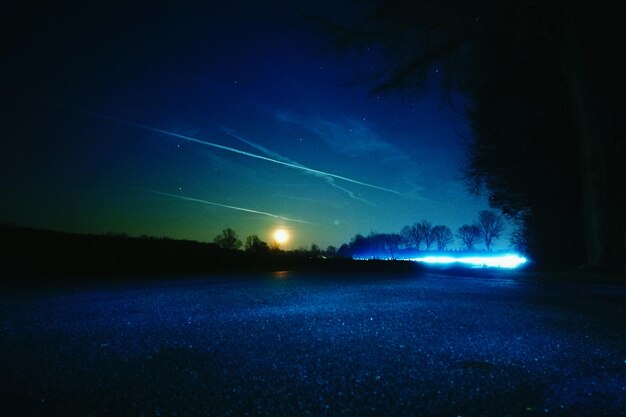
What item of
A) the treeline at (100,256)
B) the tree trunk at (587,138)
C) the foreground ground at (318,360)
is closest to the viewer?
the foreground ground at (318,360)

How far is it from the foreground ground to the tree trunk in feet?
17.1

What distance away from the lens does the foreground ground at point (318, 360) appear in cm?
152

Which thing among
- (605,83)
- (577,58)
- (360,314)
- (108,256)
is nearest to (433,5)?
(577,58)

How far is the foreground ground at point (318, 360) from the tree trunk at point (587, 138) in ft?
17.1

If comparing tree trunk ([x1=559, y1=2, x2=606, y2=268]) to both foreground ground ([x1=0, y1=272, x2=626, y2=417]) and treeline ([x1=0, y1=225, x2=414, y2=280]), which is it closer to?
foreground ground ([x1=0, y1=272, x2=626, y2=417])

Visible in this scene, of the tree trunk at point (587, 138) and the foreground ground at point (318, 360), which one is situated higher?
the tree trunk at point (587, 138)

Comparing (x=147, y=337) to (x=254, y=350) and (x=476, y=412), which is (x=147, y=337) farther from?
(x=476, y=412)

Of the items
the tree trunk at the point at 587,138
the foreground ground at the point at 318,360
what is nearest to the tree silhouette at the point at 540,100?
the tree trunk at the point at 587,138

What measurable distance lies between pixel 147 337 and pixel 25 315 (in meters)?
1.91

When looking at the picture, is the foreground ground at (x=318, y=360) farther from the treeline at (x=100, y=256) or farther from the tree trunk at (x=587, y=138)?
the treeline at (x=100, y=256)

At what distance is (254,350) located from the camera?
2350 mm

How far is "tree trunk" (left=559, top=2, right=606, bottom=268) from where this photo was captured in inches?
331

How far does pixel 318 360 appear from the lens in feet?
6.93

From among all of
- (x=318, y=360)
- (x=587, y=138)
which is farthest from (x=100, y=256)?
(x=587, y=138)
